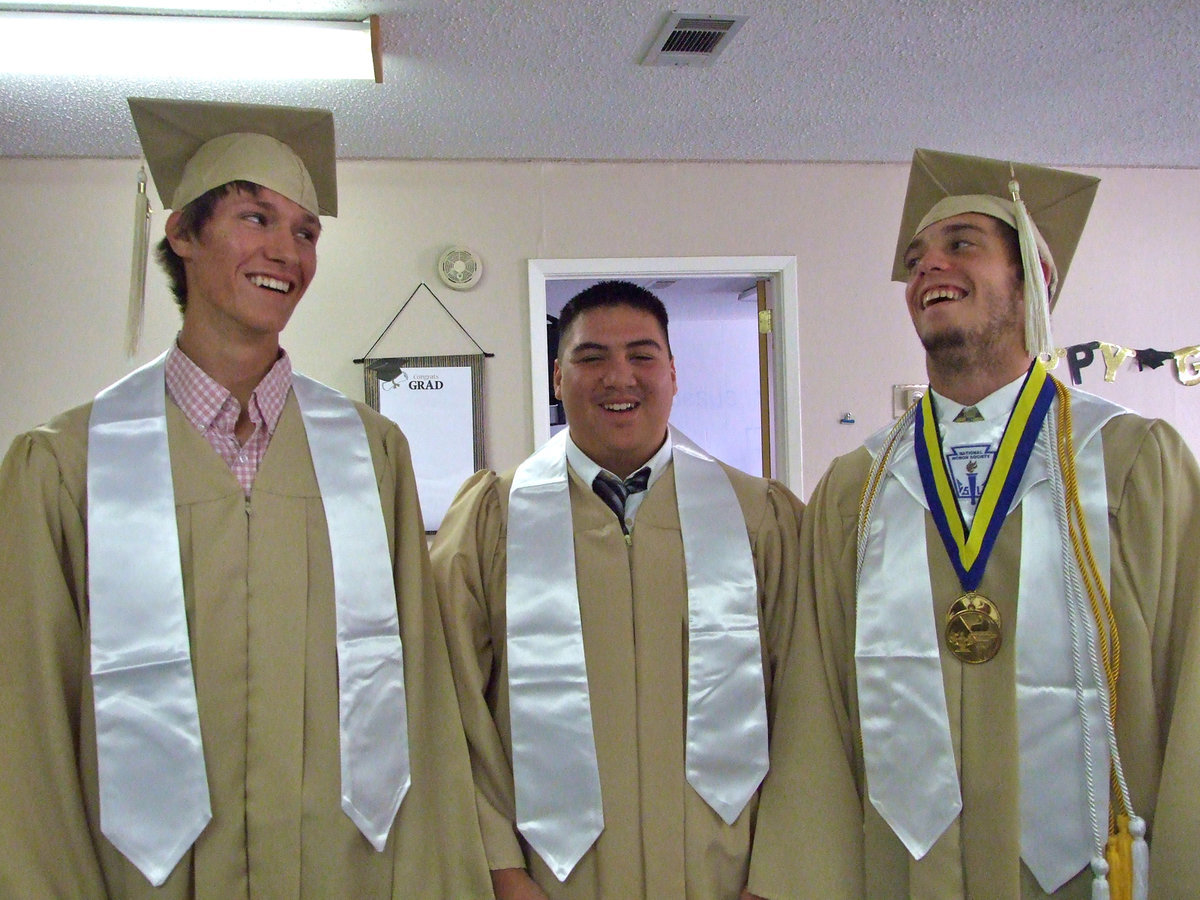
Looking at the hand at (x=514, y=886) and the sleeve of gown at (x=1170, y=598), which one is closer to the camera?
the sleeve of gown at (x=1170, y=598)

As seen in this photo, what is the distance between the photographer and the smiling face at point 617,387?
5.94 feet

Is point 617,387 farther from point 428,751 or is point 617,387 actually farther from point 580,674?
point 428,751

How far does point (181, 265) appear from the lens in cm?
155

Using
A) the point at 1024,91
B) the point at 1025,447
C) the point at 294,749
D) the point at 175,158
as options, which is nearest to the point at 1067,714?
the point at 1025,447

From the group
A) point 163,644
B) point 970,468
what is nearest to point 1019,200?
point 970,468

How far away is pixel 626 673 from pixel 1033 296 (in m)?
0.98

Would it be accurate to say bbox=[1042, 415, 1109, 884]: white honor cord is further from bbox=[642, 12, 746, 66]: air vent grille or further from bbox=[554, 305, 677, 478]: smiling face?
bbox=[642, 12, 746, 66]: air vent grille

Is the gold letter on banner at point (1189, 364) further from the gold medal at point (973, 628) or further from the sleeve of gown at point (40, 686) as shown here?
the sleeve of gown at point (40, 686)

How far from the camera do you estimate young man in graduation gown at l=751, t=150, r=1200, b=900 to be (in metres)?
1.43

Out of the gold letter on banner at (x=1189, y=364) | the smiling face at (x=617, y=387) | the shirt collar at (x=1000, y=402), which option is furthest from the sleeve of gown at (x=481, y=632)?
Result: the gold letter on banner at (x=1189, y=364)

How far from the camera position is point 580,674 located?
1.67m

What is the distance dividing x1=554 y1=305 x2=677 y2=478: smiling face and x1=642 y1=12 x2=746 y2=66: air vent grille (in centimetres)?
118

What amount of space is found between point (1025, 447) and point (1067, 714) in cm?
44

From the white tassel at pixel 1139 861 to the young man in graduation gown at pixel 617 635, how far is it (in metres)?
0.59
